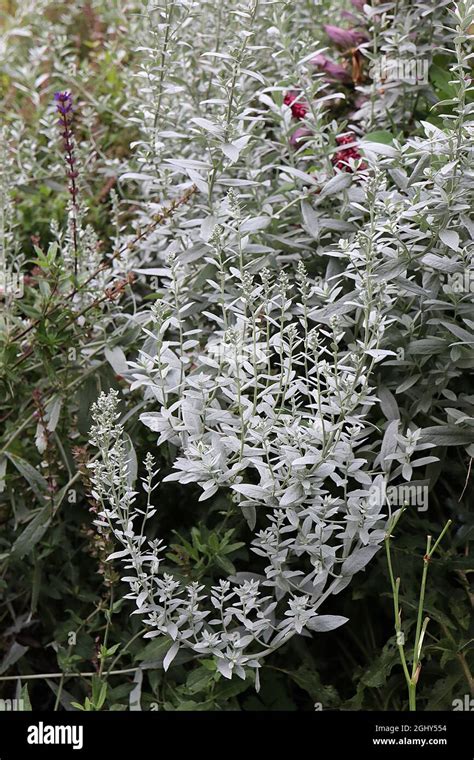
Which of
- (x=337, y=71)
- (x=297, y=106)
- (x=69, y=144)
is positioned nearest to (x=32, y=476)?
(x=69, y=144)

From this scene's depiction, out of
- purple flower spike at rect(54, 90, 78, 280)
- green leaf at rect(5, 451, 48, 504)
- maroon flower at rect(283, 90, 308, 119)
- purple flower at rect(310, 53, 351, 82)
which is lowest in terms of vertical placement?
green leaf at rect(5, 451, 48, 504)

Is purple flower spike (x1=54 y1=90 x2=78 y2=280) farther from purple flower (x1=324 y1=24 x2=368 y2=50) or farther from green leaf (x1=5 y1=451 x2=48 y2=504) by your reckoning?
purple flower (x1=324 y1=24 x2=368 y2=50)

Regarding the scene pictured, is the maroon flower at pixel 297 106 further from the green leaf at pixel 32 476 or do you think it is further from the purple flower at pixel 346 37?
the green leaf at pixel 32 476

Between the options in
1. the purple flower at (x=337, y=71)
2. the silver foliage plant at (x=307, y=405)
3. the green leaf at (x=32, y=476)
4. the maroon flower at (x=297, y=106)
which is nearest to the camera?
the silver foliage plant at (x=307, y=405)

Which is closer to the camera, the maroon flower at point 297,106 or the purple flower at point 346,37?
the maroon flower at point 297,106

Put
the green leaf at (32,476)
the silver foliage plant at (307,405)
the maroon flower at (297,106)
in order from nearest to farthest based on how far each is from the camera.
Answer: the silver foliage plant at (307,405) < the green leaf at (32,476) < the maroon flower at (297,106)

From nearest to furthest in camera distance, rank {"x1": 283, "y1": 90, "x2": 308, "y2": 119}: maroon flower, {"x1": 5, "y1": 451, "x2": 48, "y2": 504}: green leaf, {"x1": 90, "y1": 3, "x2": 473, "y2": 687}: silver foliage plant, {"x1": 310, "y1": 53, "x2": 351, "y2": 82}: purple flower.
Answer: {"x1": 90, "y1": 3, "x2": 473, "y2": 687}: silver foliage plant, {"x1": 5, "y1": 451, "x2": 48, "y2": 504}: green leaf, {"x1": 283, "y1": 90, "x2": 308, "y2": 119}: maroon flower, {"x1": 310, "y1": 53, "x2": 351, "y2": 82}: purple flower

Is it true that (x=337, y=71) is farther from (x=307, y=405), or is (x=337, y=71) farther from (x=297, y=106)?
(x=307, y=405)

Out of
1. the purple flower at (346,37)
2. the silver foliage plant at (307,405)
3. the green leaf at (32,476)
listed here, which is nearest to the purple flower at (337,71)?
the purple flower at (346,37)

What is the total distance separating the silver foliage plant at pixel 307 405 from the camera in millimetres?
1777

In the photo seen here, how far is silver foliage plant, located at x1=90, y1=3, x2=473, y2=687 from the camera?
5.83 ft

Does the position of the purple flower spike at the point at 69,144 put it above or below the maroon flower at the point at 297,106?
below

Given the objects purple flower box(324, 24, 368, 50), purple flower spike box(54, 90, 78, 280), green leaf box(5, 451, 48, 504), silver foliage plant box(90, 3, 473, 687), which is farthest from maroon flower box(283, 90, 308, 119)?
green leaf box(5, 451, 48, 504)

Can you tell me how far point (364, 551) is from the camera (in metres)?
1.82
